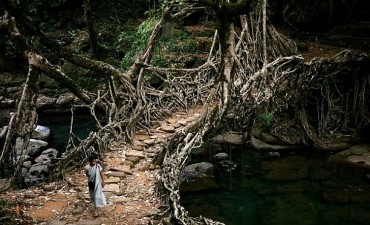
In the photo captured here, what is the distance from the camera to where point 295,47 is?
14938 mm

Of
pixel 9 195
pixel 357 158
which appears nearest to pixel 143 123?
pixel 9 195

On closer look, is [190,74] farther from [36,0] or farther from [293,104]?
[36,0]

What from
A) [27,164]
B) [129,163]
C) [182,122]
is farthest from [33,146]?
[129,163]

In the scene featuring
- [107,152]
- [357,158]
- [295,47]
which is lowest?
[357,158]

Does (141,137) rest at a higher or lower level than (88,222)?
higher

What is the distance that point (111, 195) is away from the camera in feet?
26.3

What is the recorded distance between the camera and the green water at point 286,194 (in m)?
10.0

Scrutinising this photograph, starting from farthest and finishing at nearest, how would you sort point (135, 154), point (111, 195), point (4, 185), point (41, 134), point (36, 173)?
point (41, 134) → point (36, 173) → point (135, 154) → point (4, 185) → point (111, 195)

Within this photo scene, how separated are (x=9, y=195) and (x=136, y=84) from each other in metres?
5.40

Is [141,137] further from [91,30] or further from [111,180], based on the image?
[91,30]

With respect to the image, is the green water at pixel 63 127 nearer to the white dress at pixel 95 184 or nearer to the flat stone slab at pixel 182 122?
the flat stone slab at pixel 182 122

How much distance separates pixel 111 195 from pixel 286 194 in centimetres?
500

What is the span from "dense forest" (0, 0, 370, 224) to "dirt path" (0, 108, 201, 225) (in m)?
0.32

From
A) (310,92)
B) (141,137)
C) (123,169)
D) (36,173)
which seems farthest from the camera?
(310,92)
